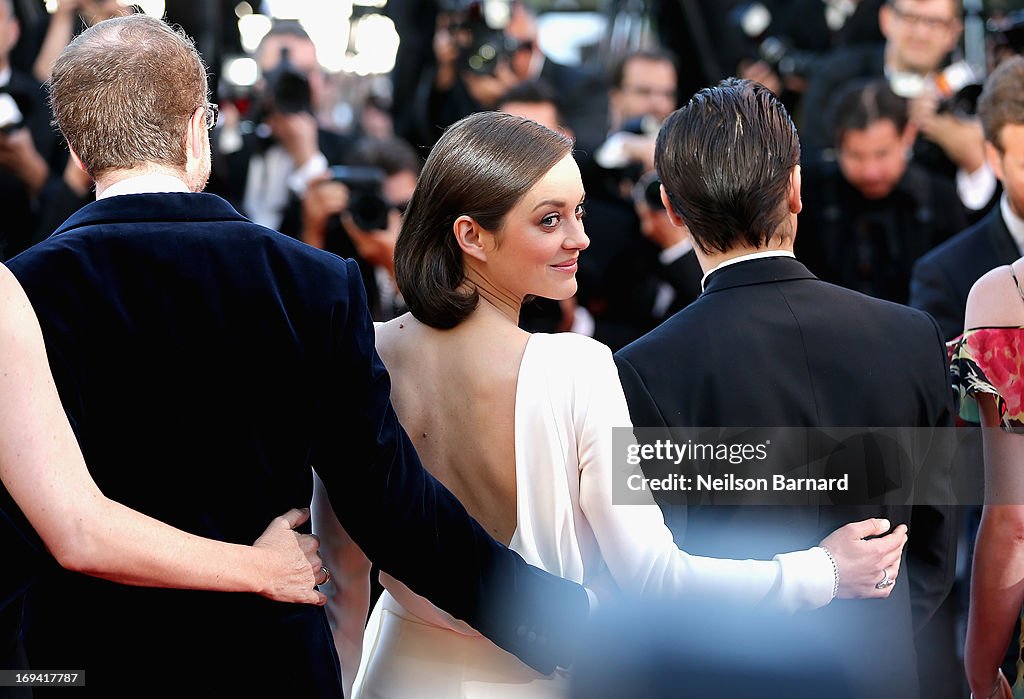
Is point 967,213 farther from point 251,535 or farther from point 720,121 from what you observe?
point 251,535

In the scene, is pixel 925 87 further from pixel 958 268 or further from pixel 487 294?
pixel 487 294

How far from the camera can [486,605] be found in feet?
5.96

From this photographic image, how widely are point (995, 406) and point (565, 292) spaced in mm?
753

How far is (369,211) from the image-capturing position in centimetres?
410

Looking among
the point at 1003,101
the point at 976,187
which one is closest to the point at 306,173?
the point at 976,187

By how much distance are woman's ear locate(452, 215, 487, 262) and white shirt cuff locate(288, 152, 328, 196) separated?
9.20ft

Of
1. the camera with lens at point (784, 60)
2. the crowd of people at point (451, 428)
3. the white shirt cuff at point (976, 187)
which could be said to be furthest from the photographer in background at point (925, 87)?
the crowd of people at point (451, 428)

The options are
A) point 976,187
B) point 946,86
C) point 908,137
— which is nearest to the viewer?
point 908,137

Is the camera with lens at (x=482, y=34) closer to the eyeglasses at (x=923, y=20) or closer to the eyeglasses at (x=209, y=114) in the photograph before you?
the eyeglasses at (x=923, y=20)

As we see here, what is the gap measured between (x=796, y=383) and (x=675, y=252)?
2.31 metres

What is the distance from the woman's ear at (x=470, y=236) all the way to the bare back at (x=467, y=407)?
0.11 metres

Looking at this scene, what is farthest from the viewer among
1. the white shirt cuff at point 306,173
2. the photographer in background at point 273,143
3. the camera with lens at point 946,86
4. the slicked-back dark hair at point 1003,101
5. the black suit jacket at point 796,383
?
the photographer in background at point 273,143

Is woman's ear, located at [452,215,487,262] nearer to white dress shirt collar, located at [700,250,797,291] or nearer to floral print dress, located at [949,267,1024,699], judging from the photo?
white dress shirt collar, located at [700,250,797,291]

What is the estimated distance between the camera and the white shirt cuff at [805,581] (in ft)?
6.31
